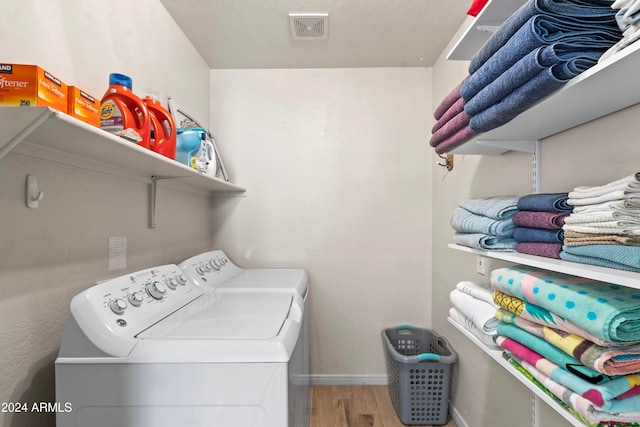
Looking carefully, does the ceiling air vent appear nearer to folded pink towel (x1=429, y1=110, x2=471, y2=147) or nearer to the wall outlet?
folded pink towel (x1=429, y1=110, x2=471, y2=147)

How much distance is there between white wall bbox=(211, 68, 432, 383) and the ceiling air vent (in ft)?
1.41

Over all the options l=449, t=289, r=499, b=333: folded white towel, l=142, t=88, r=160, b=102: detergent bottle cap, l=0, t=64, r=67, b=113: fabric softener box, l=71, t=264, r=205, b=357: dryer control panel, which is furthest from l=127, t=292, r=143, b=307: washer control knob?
l=449, t=289, r=499, b=333: folded white towel

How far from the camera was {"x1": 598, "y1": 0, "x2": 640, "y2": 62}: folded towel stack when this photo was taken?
0.58 meters

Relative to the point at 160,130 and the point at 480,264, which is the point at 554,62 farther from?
the point at 160,130

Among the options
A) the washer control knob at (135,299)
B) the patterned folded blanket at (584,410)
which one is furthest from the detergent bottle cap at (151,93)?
the patterned folded blanket at (584,410)

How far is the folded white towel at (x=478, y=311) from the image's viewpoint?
3.50 feet

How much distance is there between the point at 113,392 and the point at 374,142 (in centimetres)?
208

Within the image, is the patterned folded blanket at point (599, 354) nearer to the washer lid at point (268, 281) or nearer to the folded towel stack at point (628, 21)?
the folded towel stack at point (628, 21)

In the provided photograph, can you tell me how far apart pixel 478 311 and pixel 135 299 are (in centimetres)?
121

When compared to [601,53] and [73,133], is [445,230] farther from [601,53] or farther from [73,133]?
[73,133]

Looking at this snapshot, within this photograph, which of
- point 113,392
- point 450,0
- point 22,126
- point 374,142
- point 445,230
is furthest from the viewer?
point 374,142

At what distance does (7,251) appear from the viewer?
0.86 m

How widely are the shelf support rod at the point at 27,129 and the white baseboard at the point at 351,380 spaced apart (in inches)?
88.5

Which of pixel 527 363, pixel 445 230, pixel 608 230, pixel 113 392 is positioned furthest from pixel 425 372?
pixel 113 392
